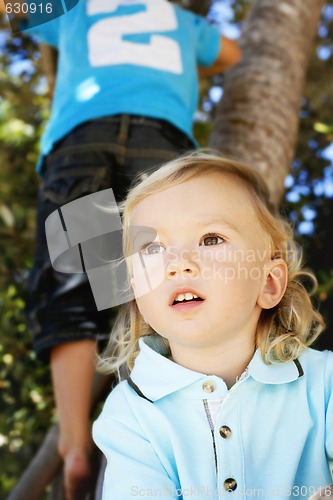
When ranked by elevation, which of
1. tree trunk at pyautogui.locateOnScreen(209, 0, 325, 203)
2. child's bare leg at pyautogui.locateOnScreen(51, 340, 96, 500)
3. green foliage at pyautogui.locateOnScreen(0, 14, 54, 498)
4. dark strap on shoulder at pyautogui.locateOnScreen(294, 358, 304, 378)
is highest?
dark strap on shoulder at pyautogui.locateOnScreen(294, 358, 304, 378)

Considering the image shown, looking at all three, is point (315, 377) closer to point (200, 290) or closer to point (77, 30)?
point (200, 290)

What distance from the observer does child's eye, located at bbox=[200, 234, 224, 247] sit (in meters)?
1.81

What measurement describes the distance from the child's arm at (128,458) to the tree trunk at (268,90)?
1.47 meters

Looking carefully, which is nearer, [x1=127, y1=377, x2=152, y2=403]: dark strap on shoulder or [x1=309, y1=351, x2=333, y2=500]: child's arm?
[x1=309, y1=351, x2=333, y2=500]: child's arm

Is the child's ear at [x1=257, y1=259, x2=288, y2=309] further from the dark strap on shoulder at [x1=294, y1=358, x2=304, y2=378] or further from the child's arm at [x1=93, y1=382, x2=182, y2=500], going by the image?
the child's arm at [x1=93, y1=382, x2=182, y2=500]

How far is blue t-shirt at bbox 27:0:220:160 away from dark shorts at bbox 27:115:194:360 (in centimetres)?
6

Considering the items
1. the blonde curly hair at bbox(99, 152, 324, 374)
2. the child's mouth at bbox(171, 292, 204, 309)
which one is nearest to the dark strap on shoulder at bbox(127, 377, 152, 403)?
the blonde curly hair at bbox(99, 152, 324, 374)

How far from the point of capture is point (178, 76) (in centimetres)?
293

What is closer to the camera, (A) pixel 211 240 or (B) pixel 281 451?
(B) pixel 281 451

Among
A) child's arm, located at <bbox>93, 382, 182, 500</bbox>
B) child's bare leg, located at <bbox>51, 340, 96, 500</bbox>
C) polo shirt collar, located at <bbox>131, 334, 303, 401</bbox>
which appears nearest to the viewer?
child's arm, located at <bbox>93, 382, 182, 500</bbox>

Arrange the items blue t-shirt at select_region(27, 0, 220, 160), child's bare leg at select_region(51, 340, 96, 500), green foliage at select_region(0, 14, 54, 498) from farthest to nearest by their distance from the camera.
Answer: green foliage at select_region(0, 14, 54, 498), blue t-shirt at select_region(27, 0, 220, 160), child's bare leg at select_region(51, 340, 96, 500)

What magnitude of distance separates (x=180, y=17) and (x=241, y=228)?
1.66 m

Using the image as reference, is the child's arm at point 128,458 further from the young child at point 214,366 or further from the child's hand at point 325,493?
the child's hand at point 325,493

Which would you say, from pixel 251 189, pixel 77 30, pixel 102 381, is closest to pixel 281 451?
pixel 251 189
